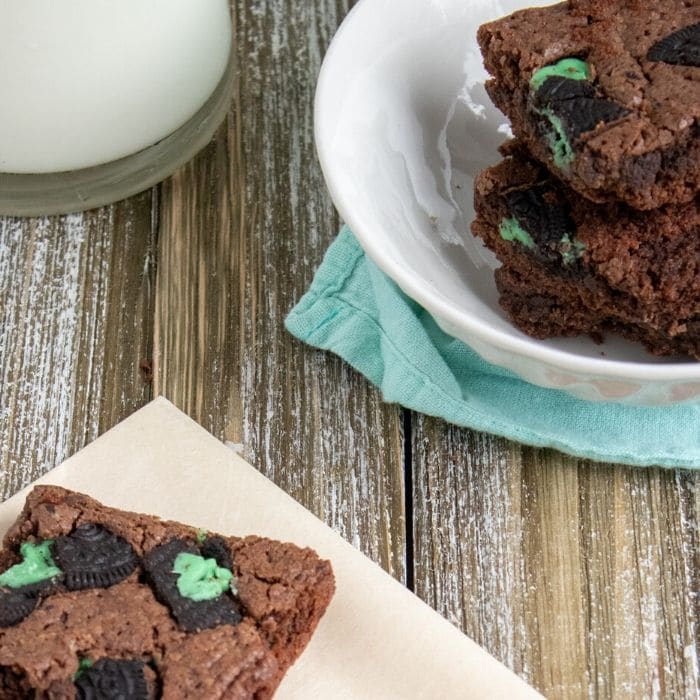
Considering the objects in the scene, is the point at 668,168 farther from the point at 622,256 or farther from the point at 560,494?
the point at 560,494

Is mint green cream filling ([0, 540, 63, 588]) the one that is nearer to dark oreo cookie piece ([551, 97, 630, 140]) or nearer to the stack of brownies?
the stack of brownies

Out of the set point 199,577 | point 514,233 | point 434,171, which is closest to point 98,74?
point 434,171

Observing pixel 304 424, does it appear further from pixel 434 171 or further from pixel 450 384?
pixel 434 171

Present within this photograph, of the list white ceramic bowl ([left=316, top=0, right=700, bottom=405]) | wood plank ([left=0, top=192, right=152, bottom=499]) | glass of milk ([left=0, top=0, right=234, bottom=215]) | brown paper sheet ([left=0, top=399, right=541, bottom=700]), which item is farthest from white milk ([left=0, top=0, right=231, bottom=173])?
brown paper sheet ([left=0, top=399, right=541, bottom=700])

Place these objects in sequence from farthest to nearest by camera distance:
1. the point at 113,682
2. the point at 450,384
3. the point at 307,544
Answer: the point at 450,384, the point at 307,544, the point at 113,682

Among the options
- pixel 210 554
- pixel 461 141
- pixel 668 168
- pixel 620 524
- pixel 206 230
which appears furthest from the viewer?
pixel 206 230

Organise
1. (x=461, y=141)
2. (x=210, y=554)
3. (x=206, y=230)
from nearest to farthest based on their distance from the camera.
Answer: (x=210, y=554), (x=461, y=141), (x=206, y=230)

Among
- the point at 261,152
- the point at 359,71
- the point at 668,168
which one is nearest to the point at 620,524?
the point at 668,168
